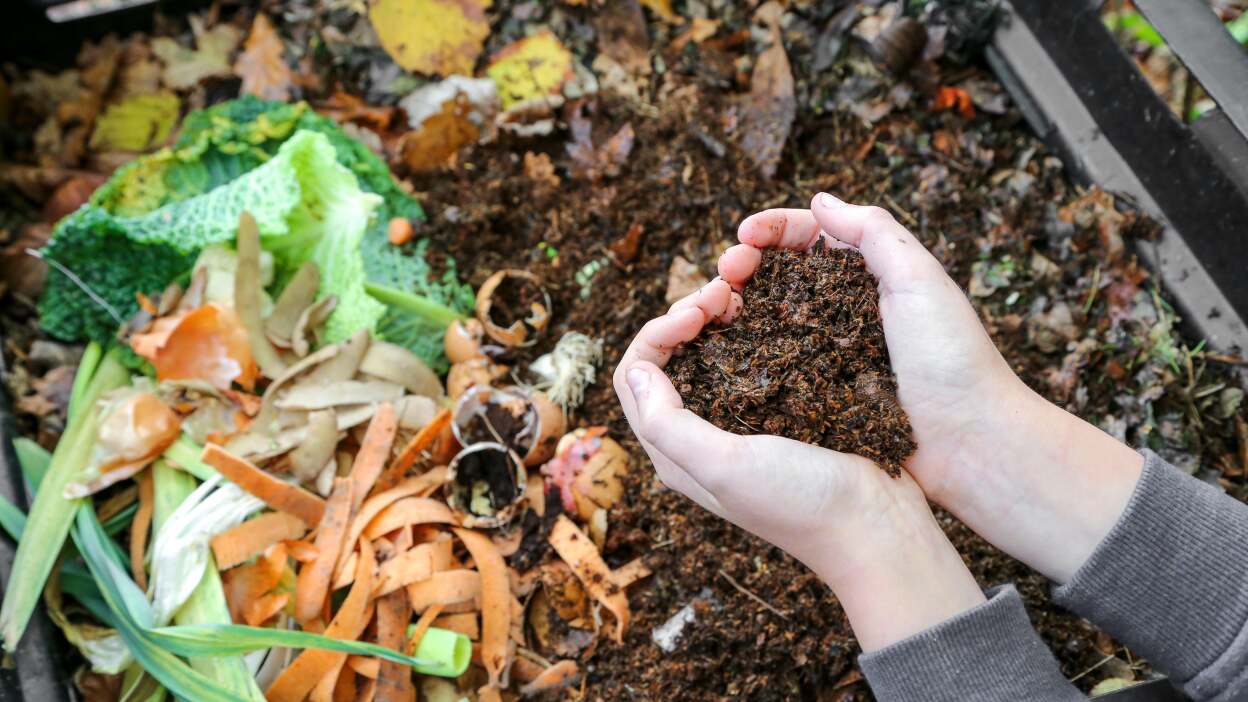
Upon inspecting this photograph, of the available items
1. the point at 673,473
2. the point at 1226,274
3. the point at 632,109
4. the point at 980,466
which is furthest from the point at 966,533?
the point at 632,109

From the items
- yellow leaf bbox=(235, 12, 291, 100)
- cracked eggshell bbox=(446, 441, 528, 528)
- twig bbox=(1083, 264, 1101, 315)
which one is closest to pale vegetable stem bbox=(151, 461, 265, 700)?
cracked eggshell bbox=(446, 441, 528, 528)

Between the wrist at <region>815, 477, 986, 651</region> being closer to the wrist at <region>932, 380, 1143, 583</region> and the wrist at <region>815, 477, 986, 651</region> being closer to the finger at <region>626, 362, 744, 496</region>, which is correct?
the wrist at <region>932, 380, 1143, 583</region>

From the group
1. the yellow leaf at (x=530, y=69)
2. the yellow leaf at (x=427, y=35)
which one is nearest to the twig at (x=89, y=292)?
the yellow leaf at (x=427, y=35)

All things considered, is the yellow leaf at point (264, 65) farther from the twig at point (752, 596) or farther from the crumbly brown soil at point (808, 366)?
the twig at point (752, 596)

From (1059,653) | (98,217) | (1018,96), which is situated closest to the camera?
(1059,653)

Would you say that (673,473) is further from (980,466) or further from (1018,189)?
(1018,189)

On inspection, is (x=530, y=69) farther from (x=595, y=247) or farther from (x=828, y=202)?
(x=828, y=202)

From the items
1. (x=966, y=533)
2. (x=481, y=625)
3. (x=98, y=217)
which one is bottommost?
(x=481, y=625)

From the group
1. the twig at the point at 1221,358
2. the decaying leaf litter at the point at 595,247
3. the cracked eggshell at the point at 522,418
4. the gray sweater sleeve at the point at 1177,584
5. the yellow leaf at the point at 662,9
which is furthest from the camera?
the yellow leaf at the point at 662,9
